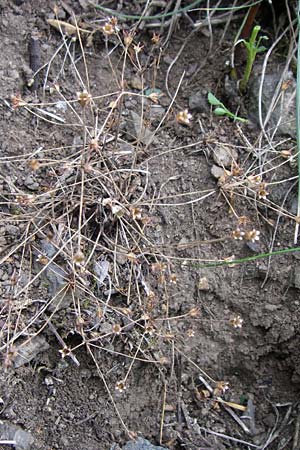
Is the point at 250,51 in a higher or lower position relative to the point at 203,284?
higher

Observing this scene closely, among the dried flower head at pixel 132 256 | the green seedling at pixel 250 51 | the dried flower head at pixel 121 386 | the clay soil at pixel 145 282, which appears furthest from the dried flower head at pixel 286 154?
the dried flower head at pixel 121 386

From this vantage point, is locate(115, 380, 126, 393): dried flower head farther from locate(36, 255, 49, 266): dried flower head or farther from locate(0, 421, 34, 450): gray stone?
locate(36, 255, 49, 266): dried flower head

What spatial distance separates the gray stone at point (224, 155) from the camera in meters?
1.95

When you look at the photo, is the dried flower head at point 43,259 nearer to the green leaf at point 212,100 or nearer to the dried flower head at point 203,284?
the dried flower head at point 203,284

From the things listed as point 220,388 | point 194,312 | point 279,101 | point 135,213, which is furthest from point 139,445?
point 279,101

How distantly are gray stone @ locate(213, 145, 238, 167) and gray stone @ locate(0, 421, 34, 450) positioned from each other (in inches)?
38.0

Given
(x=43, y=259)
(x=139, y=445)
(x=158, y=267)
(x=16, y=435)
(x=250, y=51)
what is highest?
(x=250, y=51)

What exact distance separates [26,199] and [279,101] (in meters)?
0.92

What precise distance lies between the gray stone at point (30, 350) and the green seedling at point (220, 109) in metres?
0.91

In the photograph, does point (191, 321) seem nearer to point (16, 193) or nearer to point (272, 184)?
point (272, 184)

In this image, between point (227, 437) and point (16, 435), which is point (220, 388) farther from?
point (16, 435)

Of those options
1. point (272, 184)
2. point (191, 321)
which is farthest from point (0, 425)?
point (272, 184)

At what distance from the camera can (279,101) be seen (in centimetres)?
206

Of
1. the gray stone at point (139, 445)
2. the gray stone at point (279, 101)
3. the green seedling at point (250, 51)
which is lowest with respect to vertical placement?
the gray stone at point (139, 445)
